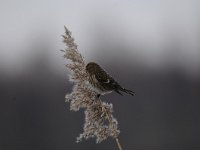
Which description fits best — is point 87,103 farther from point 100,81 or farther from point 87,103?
point 100,81

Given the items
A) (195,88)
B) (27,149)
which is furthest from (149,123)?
(27,149)

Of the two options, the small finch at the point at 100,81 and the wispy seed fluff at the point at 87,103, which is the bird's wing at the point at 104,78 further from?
the wispy seed fluff at the point at 87,103

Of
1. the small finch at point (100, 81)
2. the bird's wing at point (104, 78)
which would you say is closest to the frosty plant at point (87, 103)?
the small finch at point (100, 81)

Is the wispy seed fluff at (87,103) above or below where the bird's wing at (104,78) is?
above

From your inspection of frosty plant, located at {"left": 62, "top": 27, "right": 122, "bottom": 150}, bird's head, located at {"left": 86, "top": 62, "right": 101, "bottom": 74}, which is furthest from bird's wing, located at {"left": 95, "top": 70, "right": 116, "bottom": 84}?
frosty plant, located at {"left": 62, "top": 27, "right": 122, "bottom": 150}

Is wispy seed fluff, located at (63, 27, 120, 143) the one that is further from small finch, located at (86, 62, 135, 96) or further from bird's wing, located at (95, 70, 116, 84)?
bird's wing, located at (95, 70, 116, 84)

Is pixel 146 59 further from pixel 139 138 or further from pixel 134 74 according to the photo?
pixel 139 138
